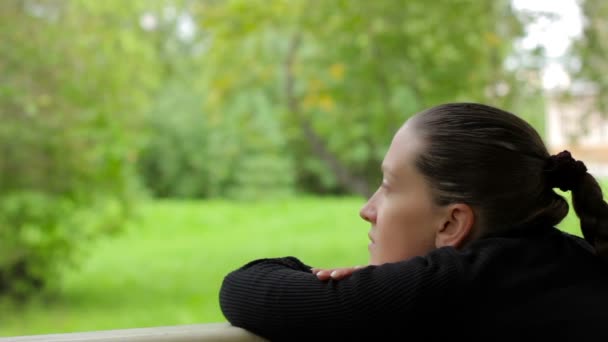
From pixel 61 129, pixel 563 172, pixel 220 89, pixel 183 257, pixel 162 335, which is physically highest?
pixel 220 89

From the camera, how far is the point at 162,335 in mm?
863

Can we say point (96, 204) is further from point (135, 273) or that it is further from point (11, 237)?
point (135, 273)

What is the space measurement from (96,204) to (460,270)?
232 inches

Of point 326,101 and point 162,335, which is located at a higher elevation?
point 326,101

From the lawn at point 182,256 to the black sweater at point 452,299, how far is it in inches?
239

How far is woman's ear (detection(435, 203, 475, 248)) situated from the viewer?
954 mm

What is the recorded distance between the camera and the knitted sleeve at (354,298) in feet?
2.83

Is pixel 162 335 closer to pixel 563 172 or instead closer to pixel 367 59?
pixel 563 172

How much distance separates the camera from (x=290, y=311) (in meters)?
0.90

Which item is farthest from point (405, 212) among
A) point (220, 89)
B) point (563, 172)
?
point (220, 89)

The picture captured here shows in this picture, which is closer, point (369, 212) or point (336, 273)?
point (336, 273)

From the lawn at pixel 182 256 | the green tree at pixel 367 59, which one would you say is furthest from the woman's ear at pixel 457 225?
the lawn at pixel 182 256

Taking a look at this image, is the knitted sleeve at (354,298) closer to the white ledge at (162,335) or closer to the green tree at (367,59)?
the white ledge at (162,335)

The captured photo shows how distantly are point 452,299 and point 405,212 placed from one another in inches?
5.7
